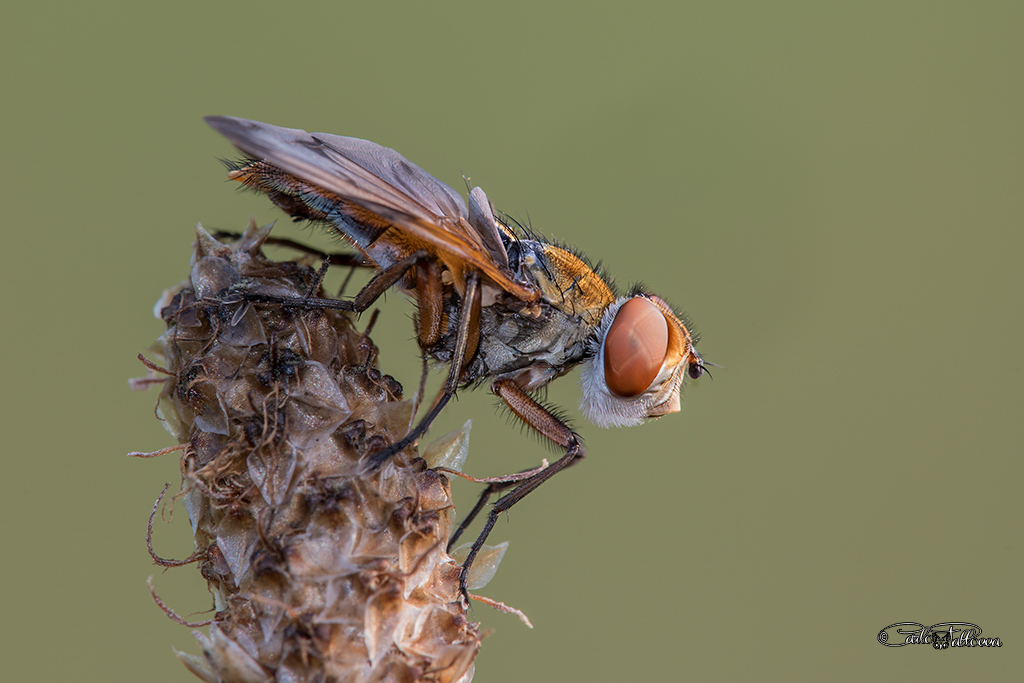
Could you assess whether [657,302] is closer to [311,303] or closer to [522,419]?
[522,419]

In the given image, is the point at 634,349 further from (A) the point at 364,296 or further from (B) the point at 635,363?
(A) the point at 364,296

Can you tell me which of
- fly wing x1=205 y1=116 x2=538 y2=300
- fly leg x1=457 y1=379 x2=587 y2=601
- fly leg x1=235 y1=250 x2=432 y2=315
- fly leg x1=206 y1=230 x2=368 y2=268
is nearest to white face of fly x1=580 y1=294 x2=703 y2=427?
fly leg x1=457 y1=379 x2=587 y2=601

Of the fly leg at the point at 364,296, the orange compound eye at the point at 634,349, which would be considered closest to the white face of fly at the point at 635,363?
the orange compound eye at the point at 634,349

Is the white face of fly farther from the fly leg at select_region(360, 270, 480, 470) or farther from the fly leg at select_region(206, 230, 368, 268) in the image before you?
the fly leg at select_region(206, 230, 368, 268)

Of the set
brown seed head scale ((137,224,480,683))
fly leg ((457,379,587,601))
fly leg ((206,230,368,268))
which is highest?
fly leg ((206,230,368,268))

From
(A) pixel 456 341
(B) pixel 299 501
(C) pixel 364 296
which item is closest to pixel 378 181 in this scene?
(C) pixel 364 296

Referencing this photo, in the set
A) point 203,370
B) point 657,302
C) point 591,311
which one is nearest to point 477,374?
point 591,311
